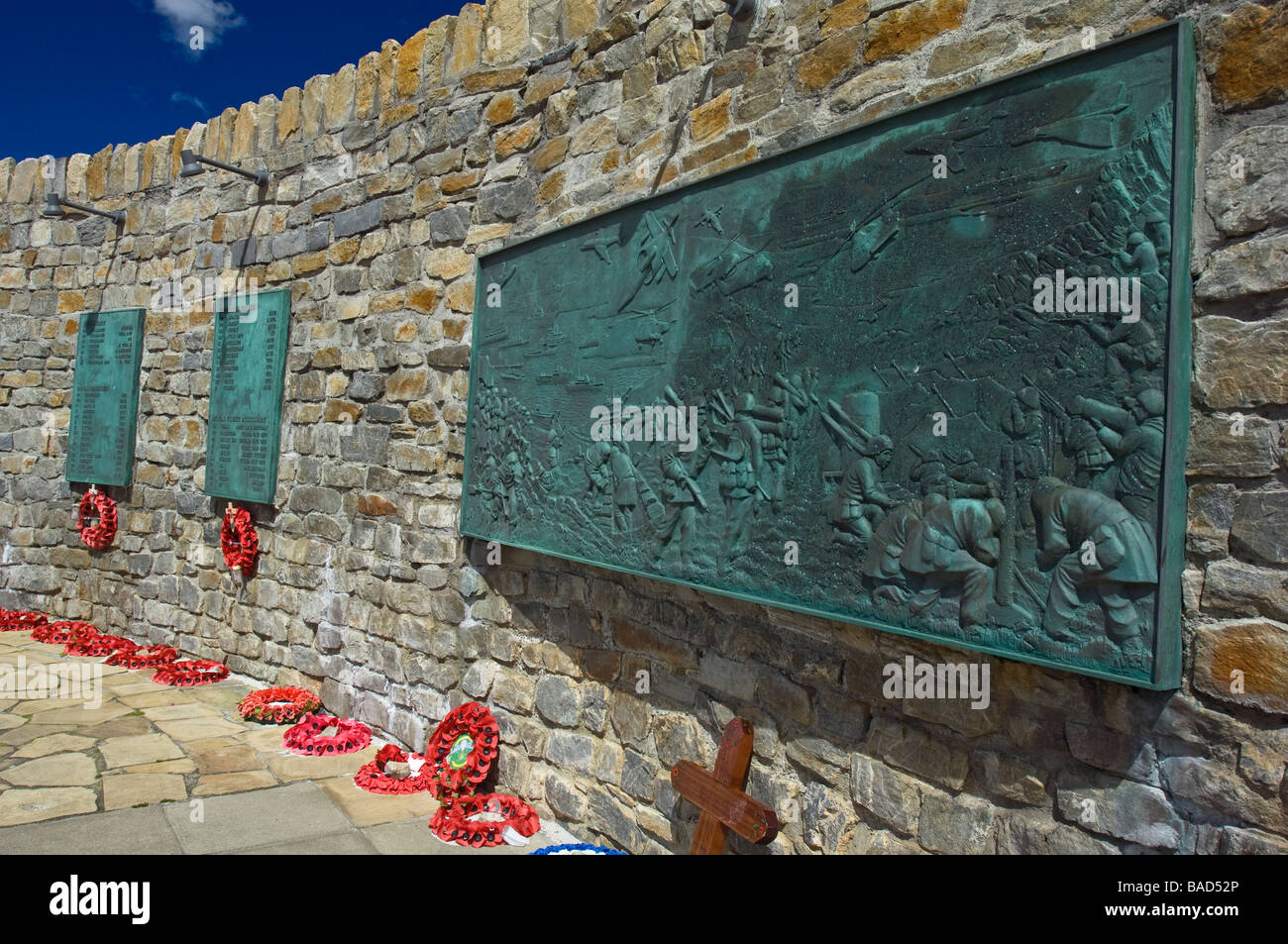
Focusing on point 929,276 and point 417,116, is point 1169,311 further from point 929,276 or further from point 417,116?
point 417,116

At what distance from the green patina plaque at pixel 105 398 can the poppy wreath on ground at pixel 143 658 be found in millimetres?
1249

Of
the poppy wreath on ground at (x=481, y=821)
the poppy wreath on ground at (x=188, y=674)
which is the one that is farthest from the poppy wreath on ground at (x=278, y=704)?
the poppy wreath on ground at (x=481, y=821)

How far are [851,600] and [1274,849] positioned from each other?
986mm

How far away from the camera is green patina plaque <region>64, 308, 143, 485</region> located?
6547 millimetres

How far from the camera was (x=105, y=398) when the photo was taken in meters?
6.69

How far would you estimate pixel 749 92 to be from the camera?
3002mm

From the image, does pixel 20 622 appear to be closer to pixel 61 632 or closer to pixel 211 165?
pixel 61 632

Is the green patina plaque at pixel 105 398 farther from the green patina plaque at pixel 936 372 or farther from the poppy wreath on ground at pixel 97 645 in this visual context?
the green patina plaque at pixel 936 372

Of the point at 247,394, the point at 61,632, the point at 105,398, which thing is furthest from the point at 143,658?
the point at 105,398

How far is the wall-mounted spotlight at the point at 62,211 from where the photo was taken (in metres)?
6.62

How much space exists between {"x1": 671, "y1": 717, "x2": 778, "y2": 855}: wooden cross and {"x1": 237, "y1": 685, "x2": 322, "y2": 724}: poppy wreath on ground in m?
2.80

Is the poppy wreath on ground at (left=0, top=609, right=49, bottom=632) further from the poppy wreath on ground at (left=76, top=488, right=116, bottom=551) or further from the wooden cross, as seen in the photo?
the wooden cross

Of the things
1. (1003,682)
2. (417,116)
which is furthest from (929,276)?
(417,116)

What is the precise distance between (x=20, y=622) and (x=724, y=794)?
20.6ft
